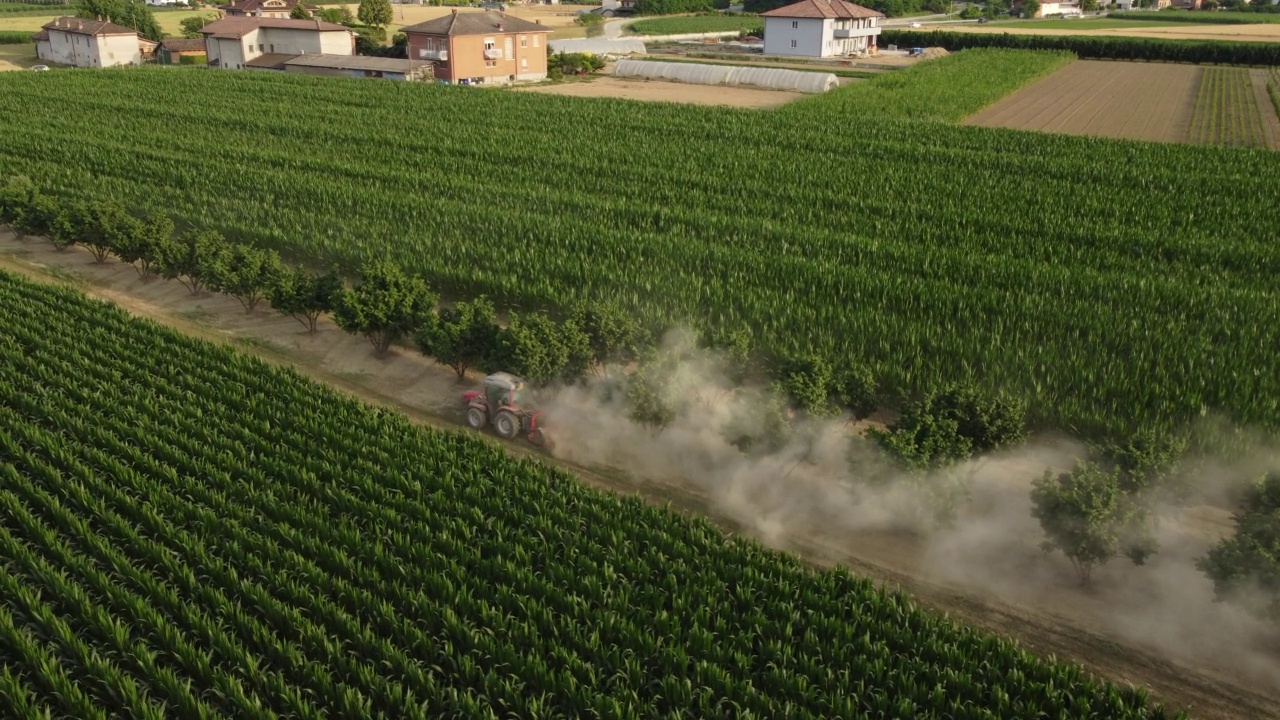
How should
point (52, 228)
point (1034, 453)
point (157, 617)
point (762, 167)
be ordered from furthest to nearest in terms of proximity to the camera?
point (762, 167) → point (52, 228) → point (1034, 453) → point (157, 617)

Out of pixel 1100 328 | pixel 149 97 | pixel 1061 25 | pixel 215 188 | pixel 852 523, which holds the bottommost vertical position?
pixel 852 523

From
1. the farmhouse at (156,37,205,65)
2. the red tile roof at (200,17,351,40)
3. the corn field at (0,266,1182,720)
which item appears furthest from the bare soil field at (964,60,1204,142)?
the farmhouse at (156,37,205,65)

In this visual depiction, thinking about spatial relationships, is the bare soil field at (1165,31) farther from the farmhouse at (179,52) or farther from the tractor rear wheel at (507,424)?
the tractor rear wheel at (507,424)

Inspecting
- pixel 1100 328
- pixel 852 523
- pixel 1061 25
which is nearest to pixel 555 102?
pixel 1100 328

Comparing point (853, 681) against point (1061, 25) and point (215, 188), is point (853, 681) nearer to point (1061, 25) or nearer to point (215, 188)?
point (215, 188)

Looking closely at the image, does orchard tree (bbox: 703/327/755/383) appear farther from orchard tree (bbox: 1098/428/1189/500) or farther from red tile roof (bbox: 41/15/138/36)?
red tile roof (bbox: 41/15/138/36)

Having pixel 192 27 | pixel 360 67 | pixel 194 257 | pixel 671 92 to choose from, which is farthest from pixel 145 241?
pixel 192 27
